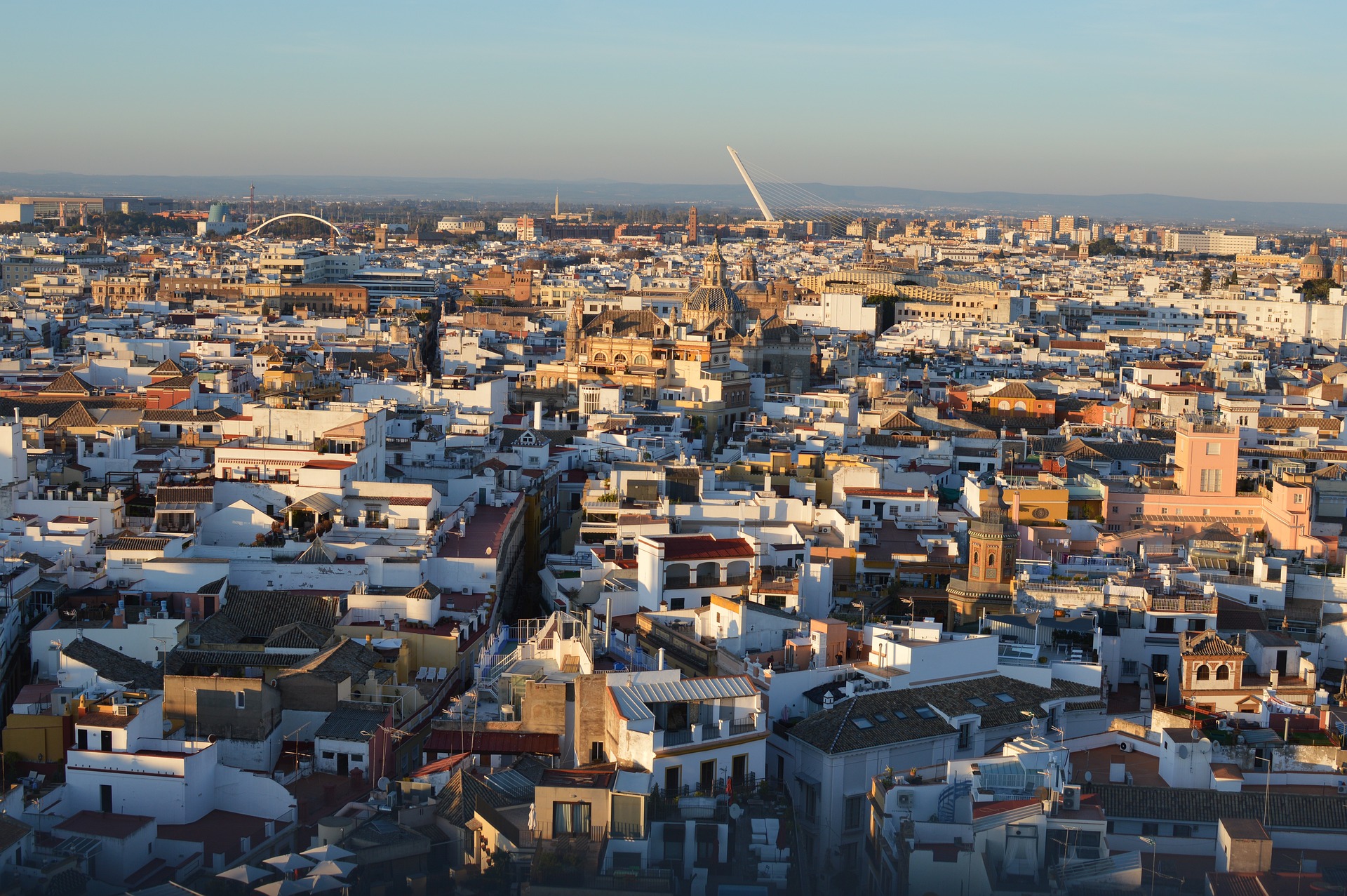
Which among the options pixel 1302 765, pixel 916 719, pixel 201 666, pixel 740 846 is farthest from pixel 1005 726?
pixel 201 666


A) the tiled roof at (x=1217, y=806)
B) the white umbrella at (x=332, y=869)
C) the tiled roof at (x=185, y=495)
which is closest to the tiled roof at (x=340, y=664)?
the white umbrella at (x=332, y=869)

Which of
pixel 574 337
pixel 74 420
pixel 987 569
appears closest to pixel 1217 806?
pixel 987 569

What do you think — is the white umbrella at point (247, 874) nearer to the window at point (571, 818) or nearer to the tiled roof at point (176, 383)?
the window at point (571, 818)

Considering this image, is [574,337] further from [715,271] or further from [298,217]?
[298,217]

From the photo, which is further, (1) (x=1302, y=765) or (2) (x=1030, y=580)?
(2) (x=1030, y=580)

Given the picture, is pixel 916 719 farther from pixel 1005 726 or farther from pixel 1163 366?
pixel 1163 366

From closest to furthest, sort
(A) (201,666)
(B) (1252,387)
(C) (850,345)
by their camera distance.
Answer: (A) (201,666)
(B) (1252,387)
(C) (850,345)

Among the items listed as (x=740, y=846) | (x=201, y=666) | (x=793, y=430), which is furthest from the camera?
(x=793, y=430)
